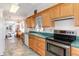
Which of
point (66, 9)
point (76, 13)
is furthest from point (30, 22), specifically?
point (76, 13)

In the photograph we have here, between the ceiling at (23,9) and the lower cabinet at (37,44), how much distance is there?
367 millimetres

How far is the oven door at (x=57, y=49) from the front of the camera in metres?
1.93

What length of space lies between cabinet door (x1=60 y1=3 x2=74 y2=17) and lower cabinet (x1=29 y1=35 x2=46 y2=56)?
1.67 ft

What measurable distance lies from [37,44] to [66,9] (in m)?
0.69

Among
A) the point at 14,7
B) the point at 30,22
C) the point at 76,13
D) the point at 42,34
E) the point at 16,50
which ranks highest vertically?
the point at 14,7

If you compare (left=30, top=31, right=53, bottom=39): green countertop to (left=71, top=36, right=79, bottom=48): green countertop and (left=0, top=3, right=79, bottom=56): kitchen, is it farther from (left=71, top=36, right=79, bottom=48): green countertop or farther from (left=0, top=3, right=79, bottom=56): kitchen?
(left=71, top=36, right=79, bottom=48): green countertop

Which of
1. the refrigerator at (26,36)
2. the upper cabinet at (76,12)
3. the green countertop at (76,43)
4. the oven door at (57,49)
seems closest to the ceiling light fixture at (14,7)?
the refrigerator at (26,36)

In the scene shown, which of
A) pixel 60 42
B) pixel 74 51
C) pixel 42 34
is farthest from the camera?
pixel 42 34

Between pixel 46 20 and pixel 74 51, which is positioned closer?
pixel 74 51

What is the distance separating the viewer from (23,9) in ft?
6.75

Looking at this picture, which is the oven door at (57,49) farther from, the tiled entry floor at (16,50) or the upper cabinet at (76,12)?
the upper cabinet at (76,12)

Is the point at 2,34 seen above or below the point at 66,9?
below

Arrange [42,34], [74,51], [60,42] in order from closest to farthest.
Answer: [74,51]
[60,42]
[42,34]

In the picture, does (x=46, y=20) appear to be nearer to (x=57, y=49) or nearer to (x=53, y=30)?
(x=53, y=30)
